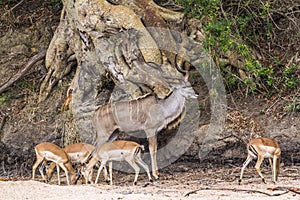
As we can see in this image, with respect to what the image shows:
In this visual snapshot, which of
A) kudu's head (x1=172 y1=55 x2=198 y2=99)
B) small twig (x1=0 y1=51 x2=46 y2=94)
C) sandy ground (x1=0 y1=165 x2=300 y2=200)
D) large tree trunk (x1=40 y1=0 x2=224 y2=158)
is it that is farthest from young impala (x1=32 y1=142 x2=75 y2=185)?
small twig (x1=0 y1=51 x2=46 y2=94)

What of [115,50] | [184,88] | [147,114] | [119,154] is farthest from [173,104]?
[119,154]

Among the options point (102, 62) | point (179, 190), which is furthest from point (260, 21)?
point (179, 190)

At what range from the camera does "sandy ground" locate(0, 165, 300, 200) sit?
23.9 ft

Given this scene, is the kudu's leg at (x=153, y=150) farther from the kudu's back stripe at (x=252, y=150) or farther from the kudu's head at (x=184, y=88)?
the kudu's back stripe at (x=252, y=150)

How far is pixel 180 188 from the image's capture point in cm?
852

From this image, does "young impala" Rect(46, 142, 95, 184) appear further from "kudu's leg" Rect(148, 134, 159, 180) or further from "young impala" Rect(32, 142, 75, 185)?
"kudu's leg" Rect(148, 134, 159, 180)

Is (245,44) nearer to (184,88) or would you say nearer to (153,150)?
(184,88)

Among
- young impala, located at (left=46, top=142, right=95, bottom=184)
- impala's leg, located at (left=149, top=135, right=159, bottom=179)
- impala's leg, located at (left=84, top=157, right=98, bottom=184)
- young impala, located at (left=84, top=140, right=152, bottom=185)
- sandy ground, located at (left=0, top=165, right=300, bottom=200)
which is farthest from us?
impala's leg, located at (left=149, top=135, right=159, bottom=179)

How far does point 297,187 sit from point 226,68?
3.49 metres

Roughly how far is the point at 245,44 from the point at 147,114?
199 cm

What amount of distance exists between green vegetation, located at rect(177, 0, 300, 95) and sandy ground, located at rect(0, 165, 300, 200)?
1.51 meters

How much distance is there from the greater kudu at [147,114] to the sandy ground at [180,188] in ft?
2.41

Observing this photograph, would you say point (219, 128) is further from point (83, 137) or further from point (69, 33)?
point (69, 33)

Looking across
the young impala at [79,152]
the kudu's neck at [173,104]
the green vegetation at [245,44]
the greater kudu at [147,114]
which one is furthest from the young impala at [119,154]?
the green vegetation at [245,44]
